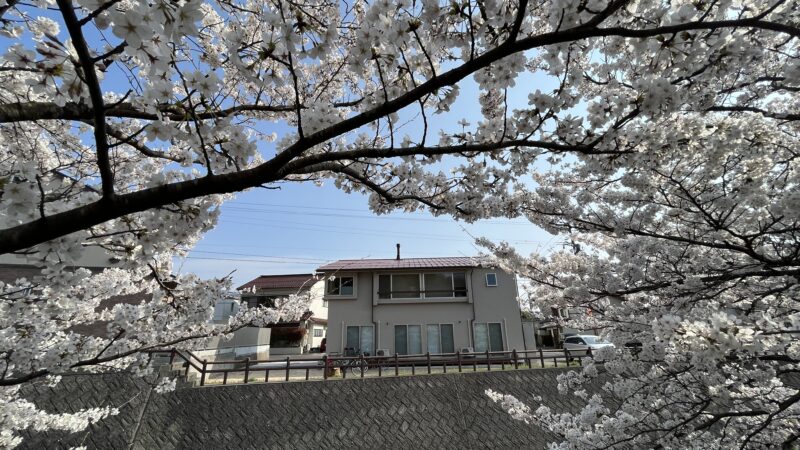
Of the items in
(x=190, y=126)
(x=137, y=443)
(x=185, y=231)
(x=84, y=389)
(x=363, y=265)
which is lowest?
(x=137, y=443)

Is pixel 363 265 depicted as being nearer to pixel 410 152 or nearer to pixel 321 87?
pixel 321 87

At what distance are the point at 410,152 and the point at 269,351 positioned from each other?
20443mm

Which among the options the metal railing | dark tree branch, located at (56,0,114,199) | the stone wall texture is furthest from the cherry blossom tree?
the metal railing

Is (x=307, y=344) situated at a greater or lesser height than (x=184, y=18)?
greater

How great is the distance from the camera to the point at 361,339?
15000mm

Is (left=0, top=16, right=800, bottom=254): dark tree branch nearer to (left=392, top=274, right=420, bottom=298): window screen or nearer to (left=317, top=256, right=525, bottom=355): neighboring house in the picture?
(left=317, top=256, right=525, bottom=355): neighboring house

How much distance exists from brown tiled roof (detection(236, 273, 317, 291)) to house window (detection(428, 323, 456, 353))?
30.2 feet

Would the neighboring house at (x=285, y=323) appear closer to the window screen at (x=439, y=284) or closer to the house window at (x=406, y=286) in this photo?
the house window at (x=406, y=286)

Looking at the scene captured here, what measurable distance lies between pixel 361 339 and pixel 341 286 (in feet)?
7.96

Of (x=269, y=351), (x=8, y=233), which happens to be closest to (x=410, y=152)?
(x=8, y=233)

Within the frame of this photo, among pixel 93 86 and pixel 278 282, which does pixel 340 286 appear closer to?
pixel 278 282

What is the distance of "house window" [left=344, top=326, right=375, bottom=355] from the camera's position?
1481 centimetres

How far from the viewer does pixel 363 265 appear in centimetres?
1627

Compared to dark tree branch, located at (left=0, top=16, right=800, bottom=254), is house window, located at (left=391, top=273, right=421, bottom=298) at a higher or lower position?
higher
